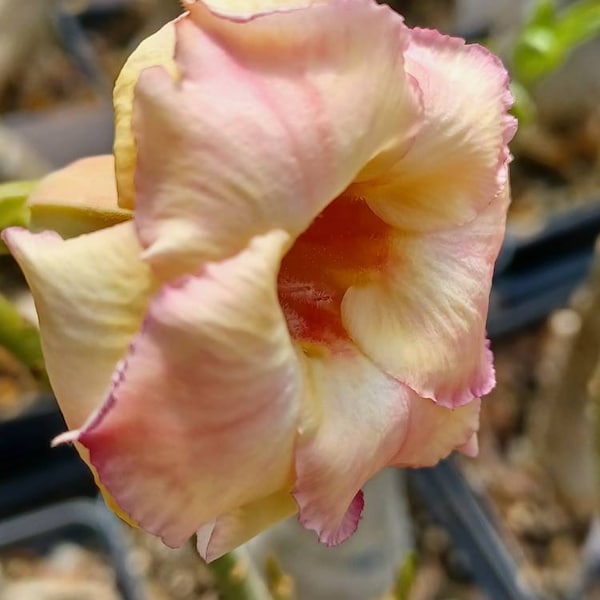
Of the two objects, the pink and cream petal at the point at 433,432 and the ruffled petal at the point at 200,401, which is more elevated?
the ruffled petal at the point at 200,401

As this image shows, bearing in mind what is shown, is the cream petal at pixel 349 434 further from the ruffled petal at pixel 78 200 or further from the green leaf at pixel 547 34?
the green leaf at pixel 547 34

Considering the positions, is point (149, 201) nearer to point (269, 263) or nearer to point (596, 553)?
point (269, 263)

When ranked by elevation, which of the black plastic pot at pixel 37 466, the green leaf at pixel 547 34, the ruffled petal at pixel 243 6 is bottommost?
the black plastic pot at pixel 37 466

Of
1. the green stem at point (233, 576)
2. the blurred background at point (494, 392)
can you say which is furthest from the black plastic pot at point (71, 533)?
the green stem at point (233, 576)

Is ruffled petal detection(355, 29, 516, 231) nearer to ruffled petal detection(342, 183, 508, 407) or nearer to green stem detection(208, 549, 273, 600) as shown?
ruffled petal detection(342, 183, 508, 407)

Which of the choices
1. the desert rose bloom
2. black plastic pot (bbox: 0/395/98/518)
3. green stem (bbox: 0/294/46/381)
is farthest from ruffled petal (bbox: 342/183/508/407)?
black plastic pot (bbox: 0/395/98/518)

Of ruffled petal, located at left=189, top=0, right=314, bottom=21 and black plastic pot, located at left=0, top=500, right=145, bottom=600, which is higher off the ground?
ruffled petal, located at left=189, top=0, right=314, bottom=21

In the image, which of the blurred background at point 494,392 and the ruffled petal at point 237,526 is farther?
the blurred background at point 494,392

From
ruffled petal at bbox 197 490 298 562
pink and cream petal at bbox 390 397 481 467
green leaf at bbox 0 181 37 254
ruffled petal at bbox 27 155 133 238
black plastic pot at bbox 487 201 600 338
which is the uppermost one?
ruffled petal at bbox 27 155 133 238

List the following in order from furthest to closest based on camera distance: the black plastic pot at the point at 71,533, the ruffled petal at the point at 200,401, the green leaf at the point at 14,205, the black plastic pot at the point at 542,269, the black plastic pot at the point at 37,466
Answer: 1. the black plastic pot at the point at 542,269
2. the black plastic pot at the point at 37,466
3. the black plastic pot at the point at 71,533
4. the green leaf at the point at 14,205
5. the ruffled petal at the point at 200,401
